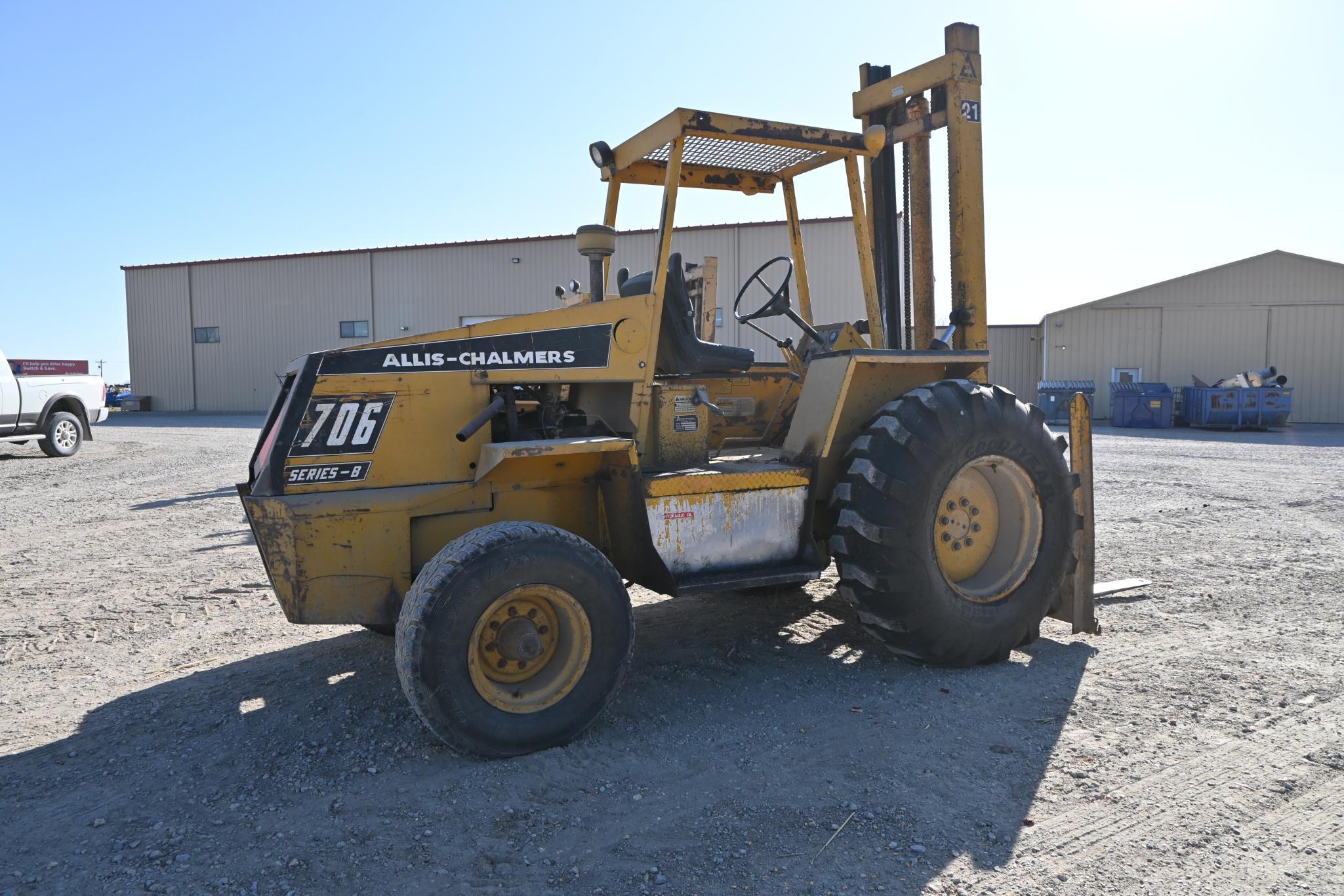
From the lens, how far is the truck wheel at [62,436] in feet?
54.9

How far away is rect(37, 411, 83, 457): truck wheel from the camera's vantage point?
16.7 m

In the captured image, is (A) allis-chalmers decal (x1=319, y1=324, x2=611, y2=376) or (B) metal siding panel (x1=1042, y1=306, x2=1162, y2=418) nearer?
(A) allis-chalmers decal (x1=319, y1=324, x2=611, y2=376)

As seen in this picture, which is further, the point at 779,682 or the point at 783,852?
the point at 779,682

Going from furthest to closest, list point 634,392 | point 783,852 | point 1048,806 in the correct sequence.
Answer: point 634,392, point 1048,806, point 783,852

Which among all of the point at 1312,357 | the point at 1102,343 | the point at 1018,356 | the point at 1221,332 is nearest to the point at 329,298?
the point at 1018,356

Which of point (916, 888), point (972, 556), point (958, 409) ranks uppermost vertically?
point (958, 409)

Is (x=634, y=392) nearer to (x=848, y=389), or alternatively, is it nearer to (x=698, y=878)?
(x=848, y=389)

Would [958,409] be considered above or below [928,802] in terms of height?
above

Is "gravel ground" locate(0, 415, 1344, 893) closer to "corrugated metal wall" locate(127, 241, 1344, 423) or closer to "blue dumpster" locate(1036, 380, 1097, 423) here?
"corrugated metal wall" locate(127, 241, 1344, 423)

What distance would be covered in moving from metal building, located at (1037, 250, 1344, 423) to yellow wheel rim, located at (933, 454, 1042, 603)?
85.1 feet

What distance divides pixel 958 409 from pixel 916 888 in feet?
8.33

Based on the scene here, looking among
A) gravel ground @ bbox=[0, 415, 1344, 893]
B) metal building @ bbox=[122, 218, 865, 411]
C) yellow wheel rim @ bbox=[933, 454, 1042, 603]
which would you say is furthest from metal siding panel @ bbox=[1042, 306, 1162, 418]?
yellow wheel rim @ bbox=[933, 454, 1042, 603]

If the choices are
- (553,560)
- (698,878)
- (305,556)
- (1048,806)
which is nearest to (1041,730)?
(1048,806)

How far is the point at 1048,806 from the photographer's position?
3262 mm
